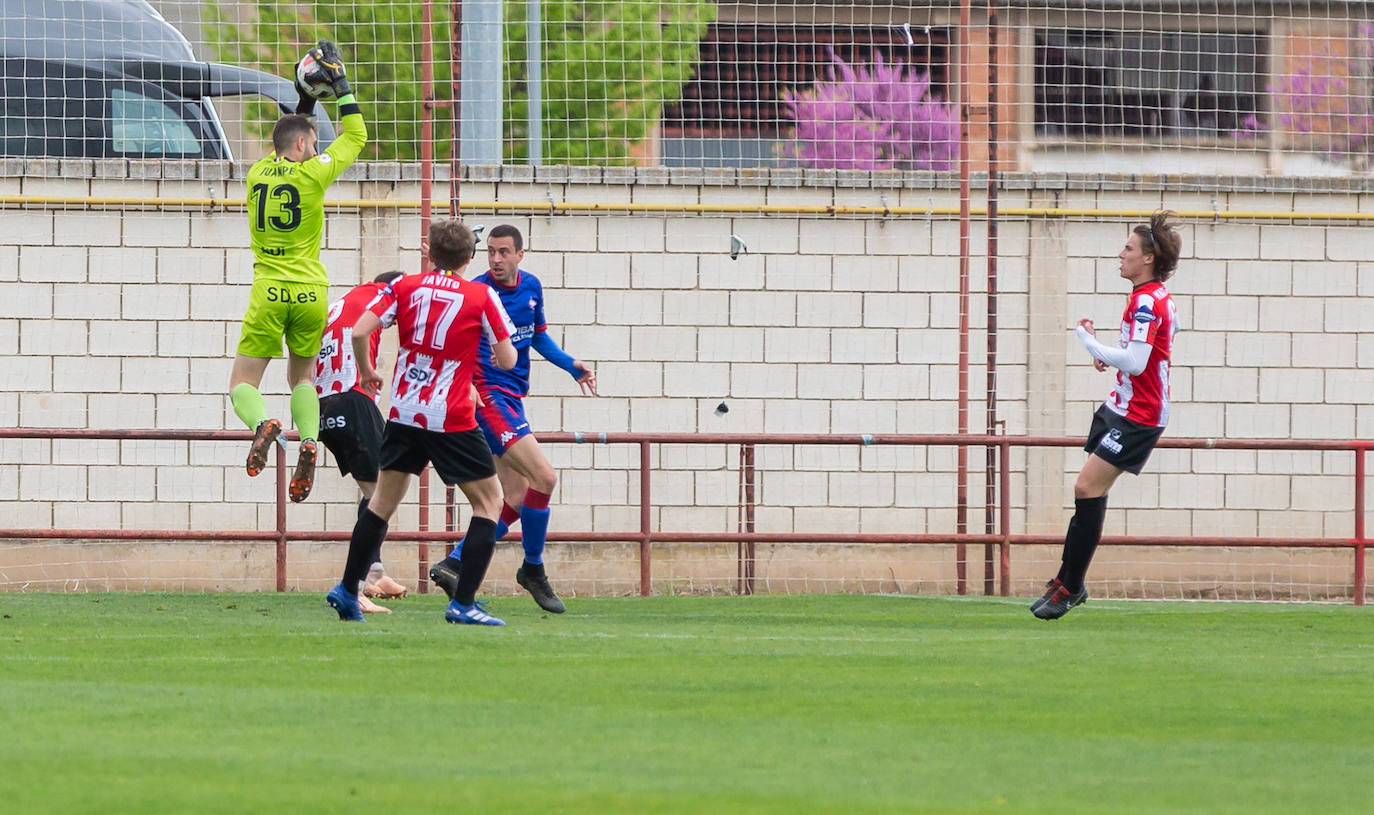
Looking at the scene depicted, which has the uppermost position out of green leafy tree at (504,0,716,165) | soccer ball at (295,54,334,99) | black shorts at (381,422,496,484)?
green leafy tree at (504,0,716,165)

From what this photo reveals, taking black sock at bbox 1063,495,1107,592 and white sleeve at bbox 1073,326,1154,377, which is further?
black sock at bbox 1063,495,1107,592

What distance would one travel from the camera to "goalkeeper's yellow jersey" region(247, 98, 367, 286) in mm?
8953

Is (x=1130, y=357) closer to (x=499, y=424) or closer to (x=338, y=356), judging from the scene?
(x=499, y=424)

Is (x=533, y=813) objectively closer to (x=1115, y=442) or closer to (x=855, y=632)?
(x=855, y=632)

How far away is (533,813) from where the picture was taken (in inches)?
173

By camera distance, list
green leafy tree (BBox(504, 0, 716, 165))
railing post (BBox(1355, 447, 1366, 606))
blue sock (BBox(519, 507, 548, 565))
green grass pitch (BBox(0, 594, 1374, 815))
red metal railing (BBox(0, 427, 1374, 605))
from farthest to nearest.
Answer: green leafy tree (BBox(504, 0, 716, 165))
railing post (BBox(1355, 447, 1366, 606))
red metal railing (BBox(0, 427, 1374, 605))
blue sock (BBox(519, 507, 548, 565))
green grass pitch (BBox(0, 594, 1374, 815))

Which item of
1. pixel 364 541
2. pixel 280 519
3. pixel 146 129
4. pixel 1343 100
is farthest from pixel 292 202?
pixel 1343 100

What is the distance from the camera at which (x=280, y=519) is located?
1176cm

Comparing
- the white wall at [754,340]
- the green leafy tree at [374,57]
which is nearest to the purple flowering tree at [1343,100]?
the white wall at [754,340]

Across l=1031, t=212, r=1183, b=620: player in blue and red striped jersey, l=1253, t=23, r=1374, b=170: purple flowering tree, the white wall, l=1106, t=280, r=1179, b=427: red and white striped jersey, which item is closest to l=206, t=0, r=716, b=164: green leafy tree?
the white wall

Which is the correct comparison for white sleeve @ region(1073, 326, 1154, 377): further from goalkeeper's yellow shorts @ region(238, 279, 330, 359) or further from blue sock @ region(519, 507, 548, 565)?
goalkeeper's yellow shorts @ region(238, 279, 330, 359)

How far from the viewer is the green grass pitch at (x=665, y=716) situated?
15.3ft

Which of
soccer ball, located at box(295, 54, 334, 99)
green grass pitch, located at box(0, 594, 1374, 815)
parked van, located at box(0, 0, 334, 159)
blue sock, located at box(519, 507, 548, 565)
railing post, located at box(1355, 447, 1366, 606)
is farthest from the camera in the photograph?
parked van, located at box(0, 0, 334, 159)

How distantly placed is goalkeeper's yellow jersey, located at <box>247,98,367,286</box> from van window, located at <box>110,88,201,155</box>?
15.3 ft
